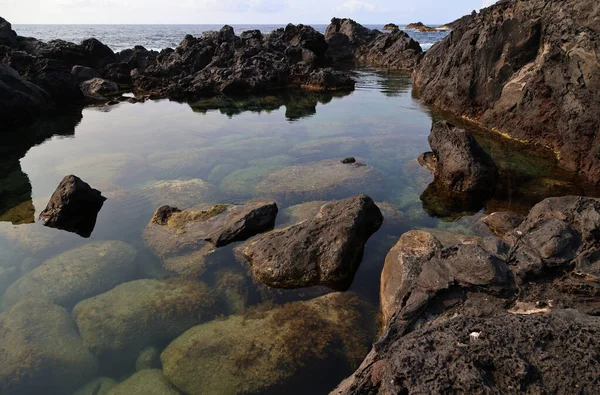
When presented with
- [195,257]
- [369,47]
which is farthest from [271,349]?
[369,47]

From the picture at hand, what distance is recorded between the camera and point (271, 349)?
20.5ft

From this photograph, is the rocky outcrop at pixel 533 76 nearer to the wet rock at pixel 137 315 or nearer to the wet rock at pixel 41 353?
the wet rock at pixel 137 315

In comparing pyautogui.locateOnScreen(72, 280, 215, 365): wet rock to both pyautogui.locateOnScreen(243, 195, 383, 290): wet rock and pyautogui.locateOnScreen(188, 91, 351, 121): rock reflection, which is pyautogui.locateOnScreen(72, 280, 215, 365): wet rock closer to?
pyautogui.locateOnScreen(243, 195, 383, 290): wet rock

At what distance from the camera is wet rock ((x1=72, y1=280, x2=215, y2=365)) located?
679cm

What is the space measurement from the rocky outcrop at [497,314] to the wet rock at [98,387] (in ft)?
12.5

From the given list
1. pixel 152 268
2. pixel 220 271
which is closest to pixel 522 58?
pixel 220 271

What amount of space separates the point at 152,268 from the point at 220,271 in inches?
69.1

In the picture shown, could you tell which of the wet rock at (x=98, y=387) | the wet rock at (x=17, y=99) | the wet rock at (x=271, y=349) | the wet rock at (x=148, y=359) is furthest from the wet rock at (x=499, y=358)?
the wet rock at (x=17, y=99)

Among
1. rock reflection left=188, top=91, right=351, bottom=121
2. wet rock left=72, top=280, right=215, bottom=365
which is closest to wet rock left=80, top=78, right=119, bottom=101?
rock reflection left=188, top=91, right=351, bottom=121

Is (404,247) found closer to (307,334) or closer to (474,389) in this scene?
(307,334)

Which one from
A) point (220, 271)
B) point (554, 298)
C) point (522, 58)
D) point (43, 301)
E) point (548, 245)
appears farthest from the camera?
point (522, 58)

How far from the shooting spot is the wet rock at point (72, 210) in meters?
10.9

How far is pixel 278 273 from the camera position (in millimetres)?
8062

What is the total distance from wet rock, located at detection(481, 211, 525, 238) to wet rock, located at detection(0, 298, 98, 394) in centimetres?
943
